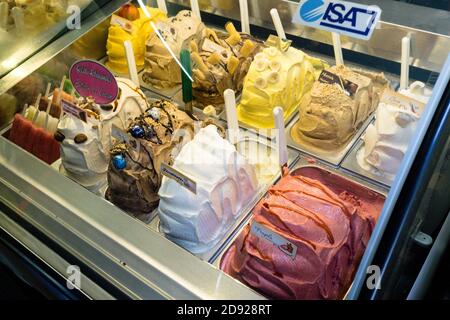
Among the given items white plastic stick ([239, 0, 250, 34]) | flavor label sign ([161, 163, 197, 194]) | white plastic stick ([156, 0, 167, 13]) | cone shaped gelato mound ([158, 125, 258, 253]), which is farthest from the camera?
white plastic stick ([156, 0, 167, 13])

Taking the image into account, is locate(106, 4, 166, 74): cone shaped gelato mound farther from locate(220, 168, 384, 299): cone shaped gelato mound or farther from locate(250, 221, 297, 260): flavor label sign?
locate(250, 221, 297, 260): flavor label sign

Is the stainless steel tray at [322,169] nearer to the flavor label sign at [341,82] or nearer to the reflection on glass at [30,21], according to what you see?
the flavor label sign at [341,82]

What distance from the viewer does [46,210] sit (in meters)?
1.48

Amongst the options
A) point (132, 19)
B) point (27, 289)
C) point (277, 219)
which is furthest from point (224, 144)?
point (132, 19)

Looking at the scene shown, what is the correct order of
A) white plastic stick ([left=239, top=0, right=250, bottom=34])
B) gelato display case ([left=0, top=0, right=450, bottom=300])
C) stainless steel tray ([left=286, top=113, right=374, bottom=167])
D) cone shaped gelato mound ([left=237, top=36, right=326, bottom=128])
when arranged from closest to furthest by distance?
gelato display case ([left=0, top=0, right=450, bottom=300])
stainless steel tray ([left=286, top=113, right=374, bottom=167])
cone shaped gelato mound ([left=237, top=36, right=326, bottom=128])
white plastic stick ([left=239, top=0, right=250, bottom=34])

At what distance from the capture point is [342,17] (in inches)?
56.0

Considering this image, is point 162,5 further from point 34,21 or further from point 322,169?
point 322,169

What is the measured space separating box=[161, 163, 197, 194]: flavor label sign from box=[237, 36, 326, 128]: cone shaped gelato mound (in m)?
0.65

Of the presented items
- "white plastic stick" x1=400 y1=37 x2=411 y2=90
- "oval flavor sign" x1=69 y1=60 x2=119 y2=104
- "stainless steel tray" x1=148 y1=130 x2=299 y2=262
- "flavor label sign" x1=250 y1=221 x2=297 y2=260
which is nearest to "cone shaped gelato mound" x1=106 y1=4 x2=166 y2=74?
"oval flavor sign" x1=69 y1=60 x2=119 y2=104

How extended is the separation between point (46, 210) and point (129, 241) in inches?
12.2

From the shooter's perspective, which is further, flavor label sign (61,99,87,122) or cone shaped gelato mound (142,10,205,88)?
cone shaped gelato mound (142,10,205,88)

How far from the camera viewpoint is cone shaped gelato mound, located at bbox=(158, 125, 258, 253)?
151 cm

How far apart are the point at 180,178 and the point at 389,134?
0.75 metres
